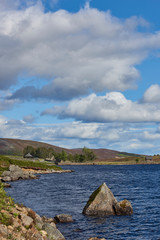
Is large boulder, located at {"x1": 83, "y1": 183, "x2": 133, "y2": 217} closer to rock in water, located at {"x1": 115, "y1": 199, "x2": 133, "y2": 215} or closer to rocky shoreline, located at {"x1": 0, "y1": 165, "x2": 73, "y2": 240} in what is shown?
rock in water, located at {"x1": 115, "y1": 199, "x2": 133, "y2": 215}

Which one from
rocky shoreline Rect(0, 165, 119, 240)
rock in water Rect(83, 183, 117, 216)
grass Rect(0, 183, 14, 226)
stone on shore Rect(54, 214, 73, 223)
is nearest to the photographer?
rocky shoreline Rect(0, 165, 119, 240)

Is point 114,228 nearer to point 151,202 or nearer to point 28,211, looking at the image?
point 28,211

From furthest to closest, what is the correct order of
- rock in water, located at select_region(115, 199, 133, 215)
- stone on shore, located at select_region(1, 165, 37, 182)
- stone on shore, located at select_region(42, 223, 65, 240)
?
stone on shore, located at select_region(1, 165, 37, 182)
rock in water, located at select_region(115, 199, 133, 215)
stone on shore, located at select_region(42, 223, 65, 240)

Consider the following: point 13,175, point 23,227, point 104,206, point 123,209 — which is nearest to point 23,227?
point 23,227

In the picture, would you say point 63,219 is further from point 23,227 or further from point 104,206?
point 23,227

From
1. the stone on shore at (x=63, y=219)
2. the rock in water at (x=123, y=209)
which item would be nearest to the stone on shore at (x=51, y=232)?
the stone on shore at (x=63, y=219)

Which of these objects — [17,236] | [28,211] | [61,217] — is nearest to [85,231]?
[61,217]

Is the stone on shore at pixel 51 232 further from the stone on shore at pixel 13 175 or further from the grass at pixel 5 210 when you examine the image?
the stone on shore at pixel 13 175

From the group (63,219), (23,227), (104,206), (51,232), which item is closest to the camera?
(23,227)

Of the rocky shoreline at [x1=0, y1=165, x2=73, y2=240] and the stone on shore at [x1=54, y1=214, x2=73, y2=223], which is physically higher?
the rocky shoreline at [x1=0, y1=165, x2=73, y2=240]

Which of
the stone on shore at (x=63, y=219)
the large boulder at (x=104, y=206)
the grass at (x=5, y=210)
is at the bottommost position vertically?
the stone on shore at (x=63, y=219)

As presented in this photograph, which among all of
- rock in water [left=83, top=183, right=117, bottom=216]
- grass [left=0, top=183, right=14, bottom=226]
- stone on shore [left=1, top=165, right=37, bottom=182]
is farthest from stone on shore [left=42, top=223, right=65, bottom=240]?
stone on shore [left=1, top=165, right=37, bottom=182]

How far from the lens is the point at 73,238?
2453 centimetres

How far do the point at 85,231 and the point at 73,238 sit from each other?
96.8 inches
